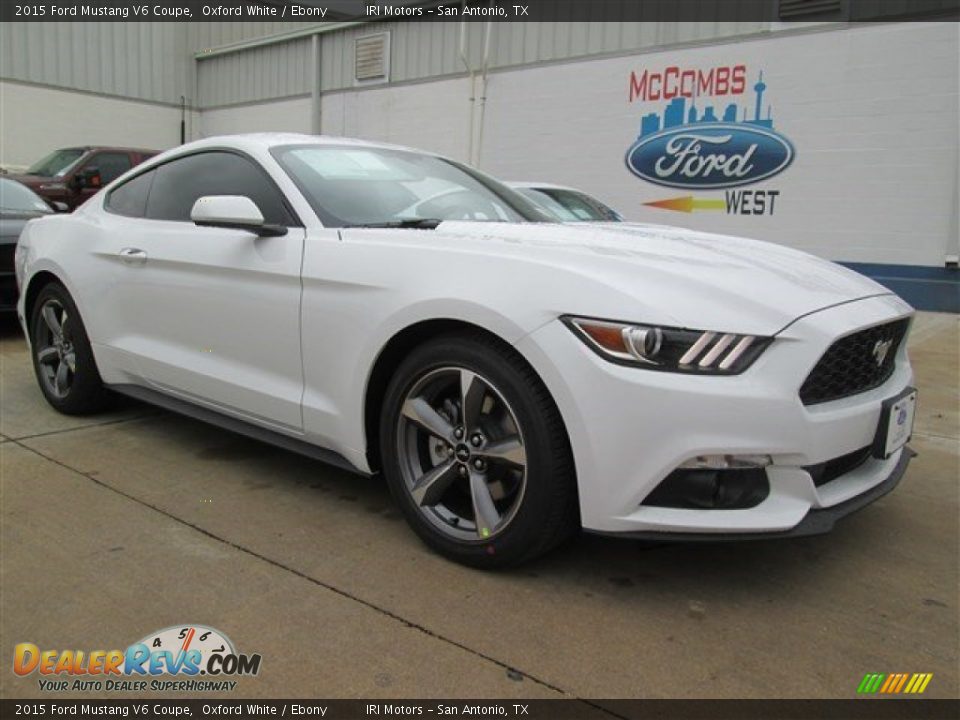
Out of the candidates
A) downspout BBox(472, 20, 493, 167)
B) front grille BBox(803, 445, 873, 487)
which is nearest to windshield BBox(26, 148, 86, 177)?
downspout BBox(472, 20, 493, 167)

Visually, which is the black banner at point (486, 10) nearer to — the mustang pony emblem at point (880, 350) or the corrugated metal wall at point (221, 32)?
the corrugated metal wall at point (221, 32)

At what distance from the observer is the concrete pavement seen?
7.09 feet

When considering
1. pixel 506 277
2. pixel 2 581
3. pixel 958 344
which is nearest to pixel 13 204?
pixel 2 581

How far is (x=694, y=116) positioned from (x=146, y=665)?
10987 millimetres

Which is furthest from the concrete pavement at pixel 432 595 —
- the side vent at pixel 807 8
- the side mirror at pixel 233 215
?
the side vent at pixel 807 8

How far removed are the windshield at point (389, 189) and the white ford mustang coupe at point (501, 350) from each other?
0.05 feet

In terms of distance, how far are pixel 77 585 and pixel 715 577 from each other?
214 cm

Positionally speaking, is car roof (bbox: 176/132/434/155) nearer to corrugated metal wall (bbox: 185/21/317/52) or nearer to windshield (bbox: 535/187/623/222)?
windshield (bbox: 535/187/623/222)

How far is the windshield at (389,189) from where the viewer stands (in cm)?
322

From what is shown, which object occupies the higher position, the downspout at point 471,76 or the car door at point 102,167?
the downspout at point 471,76

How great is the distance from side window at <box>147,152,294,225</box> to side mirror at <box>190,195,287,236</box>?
0.11 metres

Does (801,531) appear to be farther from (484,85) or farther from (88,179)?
(88,179)

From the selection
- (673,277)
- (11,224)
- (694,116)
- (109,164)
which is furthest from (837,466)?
(109,164)
